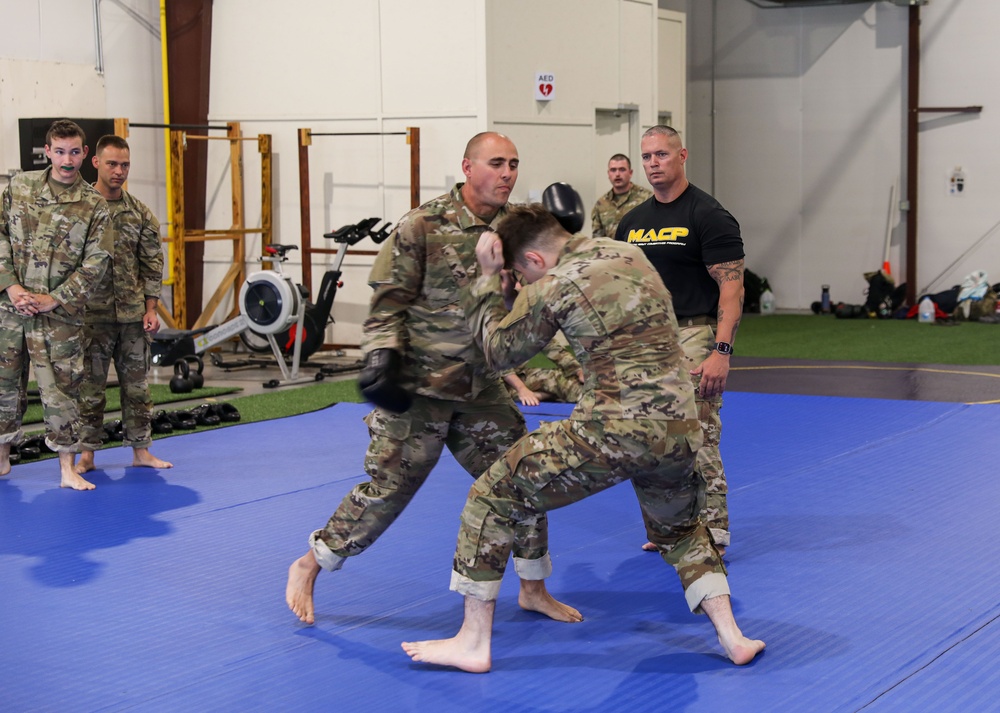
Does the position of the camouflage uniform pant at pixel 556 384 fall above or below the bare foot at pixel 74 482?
above

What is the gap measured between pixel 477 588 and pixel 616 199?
7833 mm

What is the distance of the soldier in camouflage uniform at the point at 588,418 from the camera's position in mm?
3885

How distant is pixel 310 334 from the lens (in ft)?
38.7

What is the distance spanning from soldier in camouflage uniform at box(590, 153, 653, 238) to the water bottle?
5.90m

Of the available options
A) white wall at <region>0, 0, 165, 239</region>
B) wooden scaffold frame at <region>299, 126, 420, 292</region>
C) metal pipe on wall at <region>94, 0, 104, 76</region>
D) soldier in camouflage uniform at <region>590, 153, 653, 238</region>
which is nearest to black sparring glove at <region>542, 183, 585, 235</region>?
soldier in camouflage uniform at <region>590, 153, 653, 238</region>

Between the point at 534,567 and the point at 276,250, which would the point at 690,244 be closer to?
the point at 534,567

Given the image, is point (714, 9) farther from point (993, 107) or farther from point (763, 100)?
point (993, 107)

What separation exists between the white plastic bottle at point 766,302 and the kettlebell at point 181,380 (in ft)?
31.2

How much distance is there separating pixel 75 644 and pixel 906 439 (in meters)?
5.51

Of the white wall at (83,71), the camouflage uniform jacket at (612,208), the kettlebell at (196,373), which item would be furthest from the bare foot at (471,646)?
the white wall at (83,71)

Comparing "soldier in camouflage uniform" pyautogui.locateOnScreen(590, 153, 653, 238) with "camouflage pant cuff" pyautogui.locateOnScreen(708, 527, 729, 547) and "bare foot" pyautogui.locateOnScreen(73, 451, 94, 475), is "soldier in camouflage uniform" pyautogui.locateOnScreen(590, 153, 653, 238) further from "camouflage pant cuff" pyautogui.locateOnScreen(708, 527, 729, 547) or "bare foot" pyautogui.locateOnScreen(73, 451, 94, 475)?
"camouflage pant cuff" pyautogui.locateOnScreen(708, 527, 729, 547)

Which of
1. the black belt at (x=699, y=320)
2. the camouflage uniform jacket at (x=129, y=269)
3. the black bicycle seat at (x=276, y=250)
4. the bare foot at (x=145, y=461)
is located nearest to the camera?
the black belt at (x=699, y=320)

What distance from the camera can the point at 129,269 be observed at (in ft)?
24.3

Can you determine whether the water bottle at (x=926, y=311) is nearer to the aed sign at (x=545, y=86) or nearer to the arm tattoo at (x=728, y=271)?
the aed sign at (x=545, y=86)
